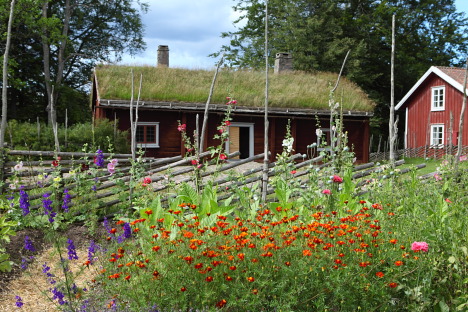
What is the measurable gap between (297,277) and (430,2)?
103 feet

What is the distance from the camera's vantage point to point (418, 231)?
3.89m

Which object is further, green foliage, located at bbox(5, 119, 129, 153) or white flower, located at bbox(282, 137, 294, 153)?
green foliage, located at bbox(5, 119, 129, 153)

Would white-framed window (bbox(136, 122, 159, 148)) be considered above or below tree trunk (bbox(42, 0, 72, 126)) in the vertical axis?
below

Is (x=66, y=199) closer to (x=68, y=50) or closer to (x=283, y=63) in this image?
(x=283, y=63)

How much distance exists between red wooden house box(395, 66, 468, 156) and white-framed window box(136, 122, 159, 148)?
12.1 m

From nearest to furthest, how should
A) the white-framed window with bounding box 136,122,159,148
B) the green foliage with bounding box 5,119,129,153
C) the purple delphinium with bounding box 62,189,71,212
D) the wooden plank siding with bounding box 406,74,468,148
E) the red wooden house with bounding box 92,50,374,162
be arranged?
the purple delphinium with bounding box 62,189,71,212
the green foliage with bounding box 5,119,129,153
the red wooden house with bounding box 92,50,374,162
the white-framed window with bounding box 136,122,159,148
the wooden plank siding with bounding box 406,74,468,148

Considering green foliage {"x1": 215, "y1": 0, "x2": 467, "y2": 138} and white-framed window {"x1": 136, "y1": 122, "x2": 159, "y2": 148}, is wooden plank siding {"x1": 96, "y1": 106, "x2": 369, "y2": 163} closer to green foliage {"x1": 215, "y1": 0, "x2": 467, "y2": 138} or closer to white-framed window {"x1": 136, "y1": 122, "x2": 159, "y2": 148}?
white-framed window {"x1": 136, "y1": 122, "x2": 159, "y2": 148}

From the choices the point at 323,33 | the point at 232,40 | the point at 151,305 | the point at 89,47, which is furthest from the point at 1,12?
the point at 151,305

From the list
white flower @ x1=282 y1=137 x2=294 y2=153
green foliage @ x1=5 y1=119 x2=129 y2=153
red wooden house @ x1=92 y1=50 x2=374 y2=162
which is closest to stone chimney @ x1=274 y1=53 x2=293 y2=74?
red wooden house @ x1=92 y1=50 x2=374 y2=162

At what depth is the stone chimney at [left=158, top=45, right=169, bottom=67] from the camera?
20734mm

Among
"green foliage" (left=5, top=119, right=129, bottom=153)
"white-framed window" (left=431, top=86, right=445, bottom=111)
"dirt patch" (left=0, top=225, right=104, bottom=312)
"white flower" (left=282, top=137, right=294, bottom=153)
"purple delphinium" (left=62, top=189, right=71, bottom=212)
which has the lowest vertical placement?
"dirt patch" (left=0, top=225, right=104, bottom=312)

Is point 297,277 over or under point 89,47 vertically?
Answer: under

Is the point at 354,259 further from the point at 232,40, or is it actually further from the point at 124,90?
the point at 232,40

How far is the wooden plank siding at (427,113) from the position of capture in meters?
22.1
